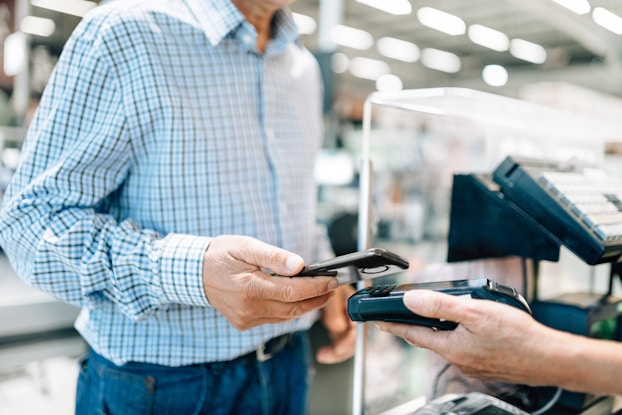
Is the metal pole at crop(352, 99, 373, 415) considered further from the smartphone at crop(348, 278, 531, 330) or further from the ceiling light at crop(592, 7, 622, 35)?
the ceiling light at crop(592, 7, 622, 35)

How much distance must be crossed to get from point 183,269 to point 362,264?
12.2 inches

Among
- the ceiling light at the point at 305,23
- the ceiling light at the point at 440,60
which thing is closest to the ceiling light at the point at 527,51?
the ceiling light at the point at 440,60

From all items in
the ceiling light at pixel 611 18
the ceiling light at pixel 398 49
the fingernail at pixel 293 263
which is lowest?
the fingernail at pixel 293 263

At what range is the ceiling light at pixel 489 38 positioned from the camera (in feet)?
30.1

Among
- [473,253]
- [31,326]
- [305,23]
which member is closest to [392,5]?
[305,23]

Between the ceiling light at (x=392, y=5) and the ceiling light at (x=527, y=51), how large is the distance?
3.34m

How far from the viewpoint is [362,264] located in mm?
715

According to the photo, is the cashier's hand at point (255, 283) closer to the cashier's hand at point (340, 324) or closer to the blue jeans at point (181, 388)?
the blue jeans at point (181, 388)

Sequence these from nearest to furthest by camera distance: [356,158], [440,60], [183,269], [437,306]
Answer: [437,306], [183,269], [356,158], [440,60]

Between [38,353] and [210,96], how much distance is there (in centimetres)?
159

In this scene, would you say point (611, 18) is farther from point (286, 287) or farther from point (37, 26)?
point (37, 26)

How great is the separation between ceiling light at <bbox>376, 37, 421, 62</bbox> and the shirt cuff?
10405mm

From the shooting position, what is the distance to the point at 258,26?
3.82ft

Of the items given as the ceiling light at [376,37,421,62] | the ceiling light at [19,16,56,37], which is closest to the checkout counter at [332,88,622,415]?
the ceiling light at [19,16,56,37]
